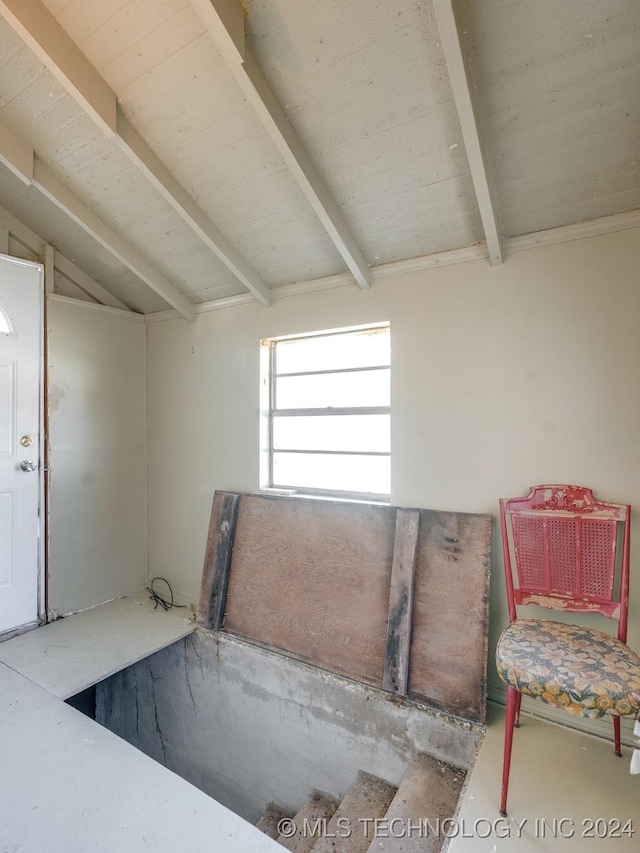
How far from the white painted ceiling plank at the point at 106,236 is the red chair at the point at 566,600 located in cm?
243

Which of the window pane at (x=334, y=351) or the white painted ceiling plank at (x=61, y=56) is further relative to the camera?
the window pane at (x=334, y=351)

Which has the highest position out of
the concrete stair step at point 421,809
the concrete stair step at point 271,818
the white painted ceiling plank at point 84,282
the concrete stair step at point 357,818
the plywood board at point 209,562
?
the white painted ceiling plank at point 84,282

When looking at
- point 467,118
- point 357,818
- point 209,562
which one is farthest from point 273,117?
point 357,818

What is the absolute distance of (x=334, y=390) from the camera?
8.67 ft

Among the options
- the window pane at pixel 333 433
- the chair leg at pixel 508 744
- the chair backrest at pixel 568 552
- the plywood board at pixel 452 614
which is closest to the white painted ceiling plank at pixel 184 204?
the window pane at pixel 333 433

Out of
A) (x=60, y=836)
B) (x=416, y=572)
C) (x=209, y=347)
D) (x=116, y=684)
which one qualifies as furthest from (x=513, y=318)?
(x=116, y=684)

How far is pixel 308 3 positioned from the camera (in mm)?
1388

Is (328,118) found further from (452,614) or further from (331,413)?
(452,614)

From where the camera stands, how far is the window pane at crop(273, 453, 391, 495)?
2486 mm

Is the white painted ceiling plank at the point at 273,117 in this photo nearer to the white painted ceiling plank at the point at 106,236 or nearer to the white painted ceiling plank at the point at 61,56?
the white painted ceiling plank at the point at 61,56

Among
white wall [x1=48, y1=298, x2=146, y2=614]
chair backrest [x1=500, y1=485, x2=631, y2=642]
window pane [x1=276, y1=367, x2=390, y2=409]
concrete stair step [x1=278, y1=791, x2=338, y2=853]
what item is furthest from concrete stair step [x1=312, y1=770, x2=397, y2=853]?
→ white wall [x1=48, y1=298, x2=146, y2=614]

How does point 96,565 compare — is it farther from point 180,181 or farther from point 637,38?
point 637,38

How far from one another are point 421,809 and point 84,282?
139 inches

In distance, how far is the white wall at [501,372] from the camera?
1.80m
